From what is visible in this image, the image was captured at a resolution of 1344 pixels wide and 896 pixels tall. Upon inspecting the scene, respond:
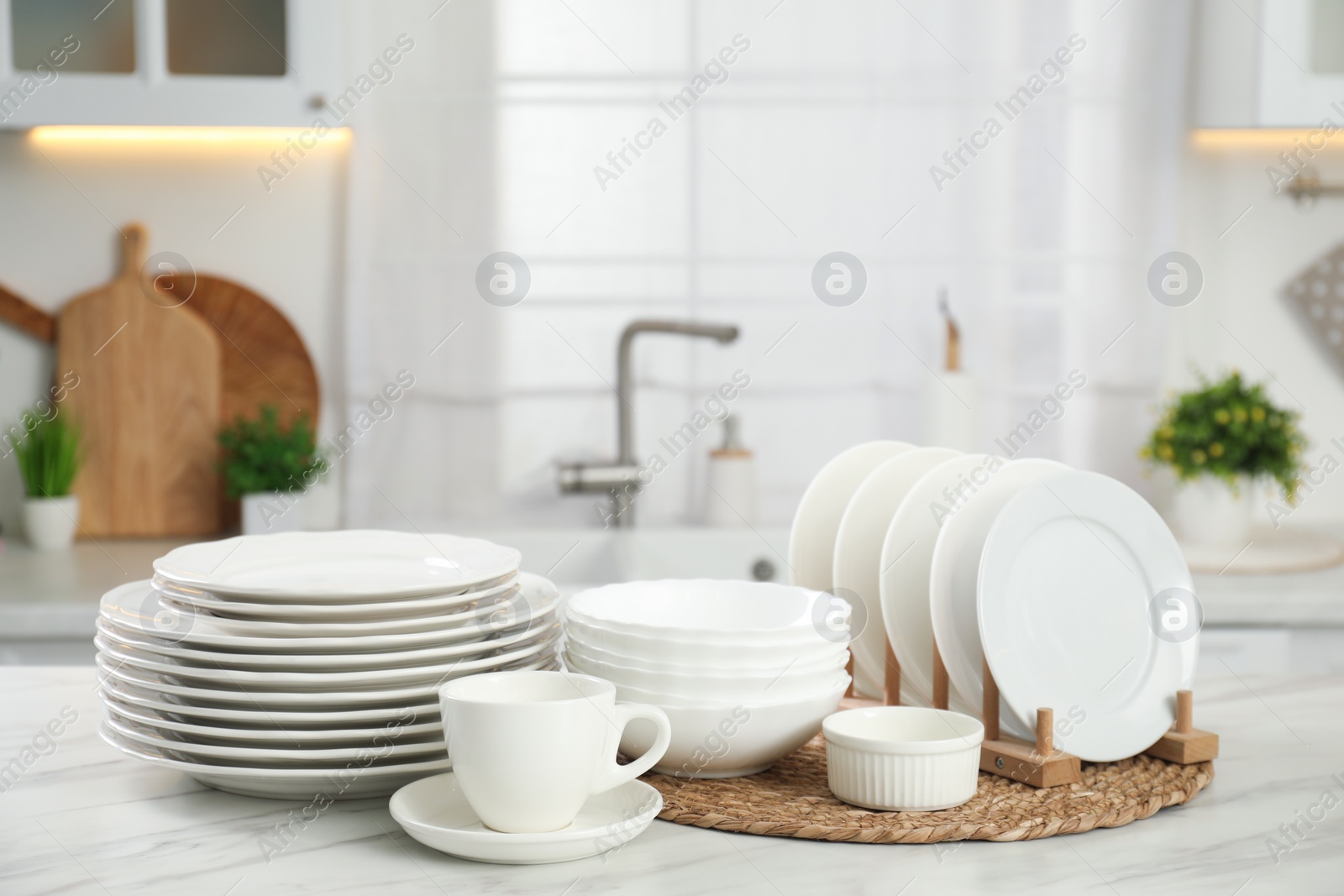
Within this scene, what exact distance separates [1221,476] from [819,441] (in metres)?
0.74

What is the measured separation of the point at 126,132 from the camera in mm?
2270

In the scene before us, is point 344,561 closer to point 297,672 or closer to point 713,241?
point 297,672

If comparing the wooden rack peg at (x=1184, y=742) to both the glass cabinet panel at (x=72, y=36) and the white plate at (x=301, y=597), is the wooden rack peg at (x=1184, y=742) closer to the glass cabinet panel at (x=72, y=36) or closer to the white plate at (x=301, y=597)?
the white plate at (x=301, y=597)

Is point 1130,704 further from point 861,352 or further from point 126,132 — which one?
point 126,132

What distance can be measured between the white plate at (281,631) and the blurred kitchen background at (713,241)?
4.58 ft

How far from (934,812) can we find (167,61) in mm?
1874

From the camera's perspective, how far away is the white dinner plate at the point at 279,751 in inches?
29.4

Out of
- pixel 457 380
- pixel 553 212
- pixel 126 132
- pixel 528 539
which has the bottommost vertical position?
pixel 528 539

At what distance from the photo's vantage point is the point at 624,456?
91.6 inches

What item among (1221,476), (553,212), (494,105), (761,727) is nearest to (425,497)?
(553,212)

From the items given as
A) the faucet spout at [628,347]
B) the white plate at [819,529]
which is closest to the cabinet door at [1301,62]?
the faucet spout at [628,347]

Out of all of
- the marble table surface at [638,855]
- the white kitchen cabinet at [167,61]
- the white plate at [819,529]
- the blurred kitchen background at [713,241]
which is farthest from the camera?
the blurred kitchen background at [713,241]

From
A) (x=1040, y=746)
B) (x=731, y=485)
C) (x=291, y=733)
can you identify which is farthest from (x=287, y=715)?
(x=731, y=485)

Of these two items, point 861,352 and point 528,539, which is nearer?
point 528,539
